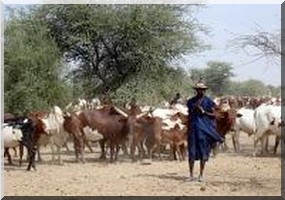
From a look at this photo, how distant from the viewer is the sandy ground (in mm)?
10375

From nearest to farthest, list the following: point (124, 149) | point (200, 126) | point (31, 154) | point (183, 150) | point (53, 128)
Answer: point (200, 126), point (31, 154), point (53, 128), point (183, 150), point (124, 149)

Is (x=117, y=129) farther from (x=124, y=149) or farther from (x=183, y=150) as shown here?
(x=183, y=150)

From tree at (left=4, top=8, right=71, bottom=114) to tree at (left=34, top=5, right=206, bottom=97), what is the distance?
1.98m

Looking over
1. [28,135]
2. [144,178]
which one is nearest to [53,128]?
[28,135]

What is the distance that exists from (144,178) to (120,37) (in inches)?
563

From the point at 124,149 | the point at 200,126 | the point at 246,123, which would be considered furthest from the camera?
the point at 246,123

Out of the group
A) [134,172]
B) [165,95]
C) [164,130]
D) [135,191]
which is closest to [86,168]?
[134,172]

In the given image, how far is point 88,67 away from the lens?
26.7 m

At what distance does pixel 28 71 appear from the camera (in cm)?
2162

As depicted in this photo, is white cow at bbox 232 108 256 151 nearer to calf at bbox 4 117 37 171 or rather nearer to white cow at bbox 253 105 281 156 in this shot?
white cow at bbox 253 105 281 156
